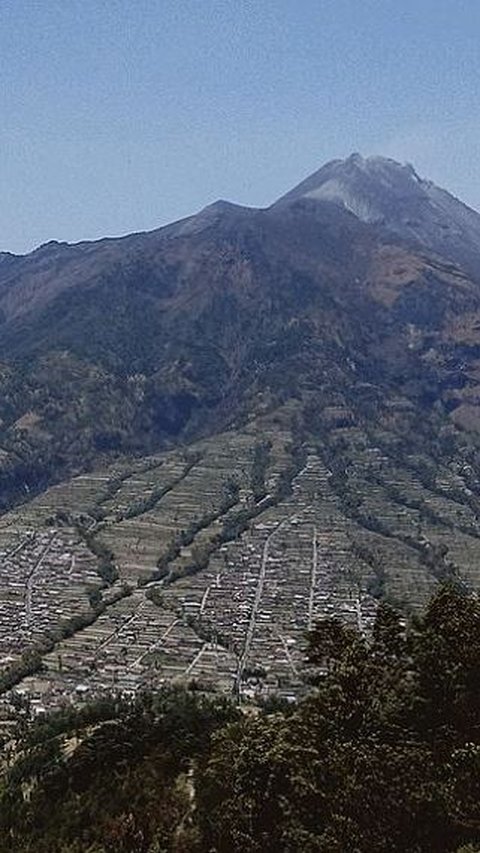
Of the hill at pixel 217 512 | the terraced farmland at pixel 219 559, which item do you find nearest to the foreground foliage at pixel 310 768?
the terraced farmland at pixel 219 559

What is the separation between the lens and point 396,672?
1017 inches

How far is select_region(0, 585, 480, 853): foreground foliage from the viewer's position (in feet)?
65.5

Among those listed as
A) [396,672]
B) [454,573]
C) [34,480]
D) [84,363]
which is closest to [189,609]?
[454,573]

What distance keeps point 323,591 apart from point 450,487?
52048mm

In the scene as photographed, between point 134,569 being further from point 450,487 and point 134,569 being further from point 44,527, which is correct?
point 450,487

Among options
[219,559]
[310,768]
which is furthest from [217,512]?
[310,768]

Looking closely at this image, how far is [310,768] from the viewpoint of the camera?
21.6 metres

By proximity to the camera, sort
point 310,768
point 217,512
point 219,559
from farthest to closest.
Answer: point 217,512, point 219,559, point 310,768

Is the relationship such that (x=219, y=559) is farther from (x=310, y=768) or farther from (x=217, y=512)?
(x=310, y=768)

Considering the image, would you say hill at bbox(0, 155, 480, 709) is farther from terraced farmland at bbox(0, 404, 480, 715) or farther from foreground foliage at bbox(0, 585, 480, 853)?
foreground foliage at bbox(0, 585, 480, 853)

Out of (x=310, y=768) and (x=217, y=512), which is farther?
(x=217, y=512)

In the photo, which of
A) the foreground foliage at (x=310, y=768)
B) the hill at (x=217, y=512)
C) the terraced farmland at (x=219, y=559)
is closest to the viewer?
the foreground foliage at (x=310, y=768)

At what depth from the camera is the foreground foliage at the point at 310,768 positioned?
1995 centimetres

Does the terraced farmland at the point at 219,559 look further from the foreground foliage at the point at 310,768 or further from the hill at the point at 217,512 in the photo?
the foreground foliage at the point at 310,768
